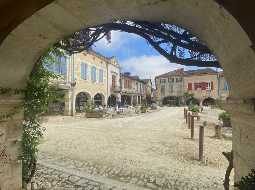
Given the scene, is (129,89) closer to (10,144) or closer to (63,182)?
(63,182)

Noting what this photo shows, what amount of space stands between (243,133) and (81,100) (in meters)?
26.4

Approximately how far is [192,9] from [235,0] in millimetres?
814

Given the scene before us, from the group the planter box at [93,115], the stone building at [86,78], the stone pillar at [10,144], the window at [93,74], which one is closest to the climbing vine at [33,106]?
the stone pillar at [10,144]

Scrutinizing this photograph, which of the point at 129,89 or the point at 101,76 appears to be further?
the point at 129,89

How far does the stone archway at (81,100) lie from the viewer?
27.3 m

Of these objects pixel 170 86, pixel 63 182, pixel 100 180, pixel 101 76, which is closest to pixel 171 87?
pixel 170 86

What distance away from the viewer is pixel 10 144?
11.8 ft

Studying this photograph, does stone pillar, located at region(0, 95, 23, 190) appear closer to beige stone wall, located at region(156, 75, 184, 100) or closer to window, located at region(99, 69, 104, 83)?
window, located at region(99, 69, 104, 83)

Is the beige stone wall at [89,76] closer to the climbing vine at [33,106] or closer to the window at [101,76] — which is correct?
the window at [101,76]

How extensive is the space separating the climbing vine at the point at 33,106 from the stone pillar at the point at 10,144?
0.31 metres

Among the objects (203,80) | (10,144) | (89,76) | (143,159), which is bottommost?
(143,159)

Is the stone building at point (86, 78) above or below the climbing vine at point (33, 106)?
above

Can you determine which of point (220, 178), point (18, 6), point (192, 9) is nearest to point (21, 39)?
point (18, 6)

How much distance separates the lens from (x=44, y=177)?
5.72 metres
